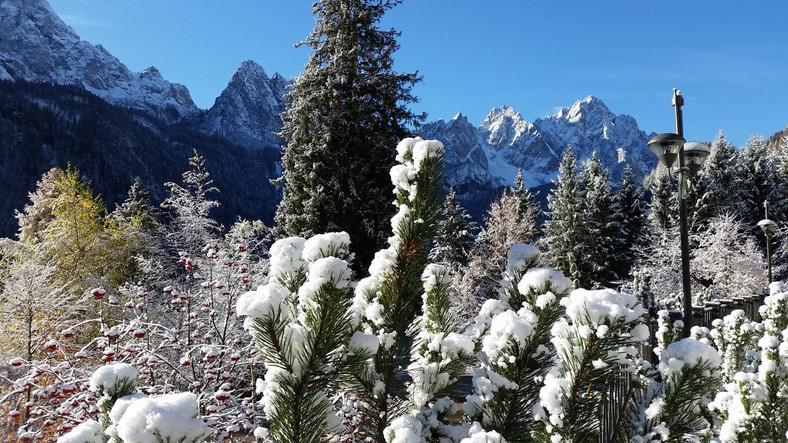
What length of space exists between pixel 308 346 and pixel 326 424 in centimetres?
25

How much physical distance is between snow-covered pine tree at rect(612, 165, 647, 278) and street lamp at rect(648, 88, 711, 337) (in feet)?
71.3

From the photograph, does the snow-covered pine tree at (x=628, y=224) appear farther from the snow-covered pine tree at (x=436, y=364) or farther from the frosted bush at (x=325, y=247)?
the frosted bush at (x=325, y=247)

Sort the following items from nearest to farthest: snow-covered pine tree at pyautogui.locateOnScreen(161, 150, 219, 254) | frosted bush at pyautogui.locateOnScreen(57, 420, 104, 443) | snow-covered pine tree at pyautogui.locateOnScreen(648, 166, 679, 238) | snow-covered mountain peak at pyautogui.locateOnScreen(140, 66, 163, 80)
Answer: frosted bush at pyautogui.locateOnScreen(57, 420, 104, 443), snow-covered pine tree at pyautogui.locateOnScreen(161, 150, 219, 254), snow-covered pine tree at pyautogui.locateOnScreen(648, 166, 679, 238), snow-covered mountain peak at pyautogui.locateOnScreen(140, 66, 163, 80)

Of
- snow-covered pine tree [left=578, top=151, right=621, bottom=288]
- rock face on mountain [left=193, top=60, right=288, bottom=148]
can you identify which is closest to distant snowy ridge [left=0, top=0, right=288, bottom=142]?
rock face on mountain [left=193, top=60, right=288, bottom=148]

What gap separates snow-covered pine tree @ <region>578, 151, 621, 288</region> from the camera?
2533cm

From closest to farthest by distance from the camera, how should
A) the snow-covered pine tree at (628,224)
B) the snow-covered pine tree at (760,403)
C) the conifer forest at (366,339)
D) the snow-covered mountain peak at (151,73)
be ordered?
the conifer forest at (366,339) < the snow-covered pine tree at (760,403) < the snow-covered pine tree at (628,224) < the snow-covered mountain peak at (151,73)

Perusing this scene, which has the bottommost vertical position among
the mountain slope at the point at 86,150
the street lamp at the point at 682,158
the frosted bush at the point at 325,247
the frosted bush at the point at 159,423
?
the frosted bush at the point at 159,423

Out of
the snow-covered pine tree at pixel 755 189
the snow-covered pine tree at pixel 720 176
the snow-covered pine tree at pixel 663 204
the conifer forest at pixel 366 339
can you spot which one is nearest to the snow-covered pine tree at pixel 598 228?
the snow-covered pine tree at pixel 663 204

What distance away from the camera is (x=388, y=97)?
1120 cm

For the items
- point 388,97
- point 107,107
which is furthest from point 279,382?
point 107,107

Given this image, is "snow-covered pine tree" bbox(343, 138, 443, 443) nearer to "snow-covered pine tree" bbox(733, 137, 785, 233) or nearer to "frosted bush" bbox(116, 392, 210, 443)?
"frosted bush" bbox(116, 392, 210, 443)

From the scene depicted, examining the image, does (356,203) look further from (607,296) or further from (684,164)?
(607,296)

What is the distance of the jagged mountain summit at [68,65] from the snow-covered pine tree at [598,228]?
161334 mm

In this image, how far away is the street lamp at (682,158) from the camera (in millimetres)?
6023
